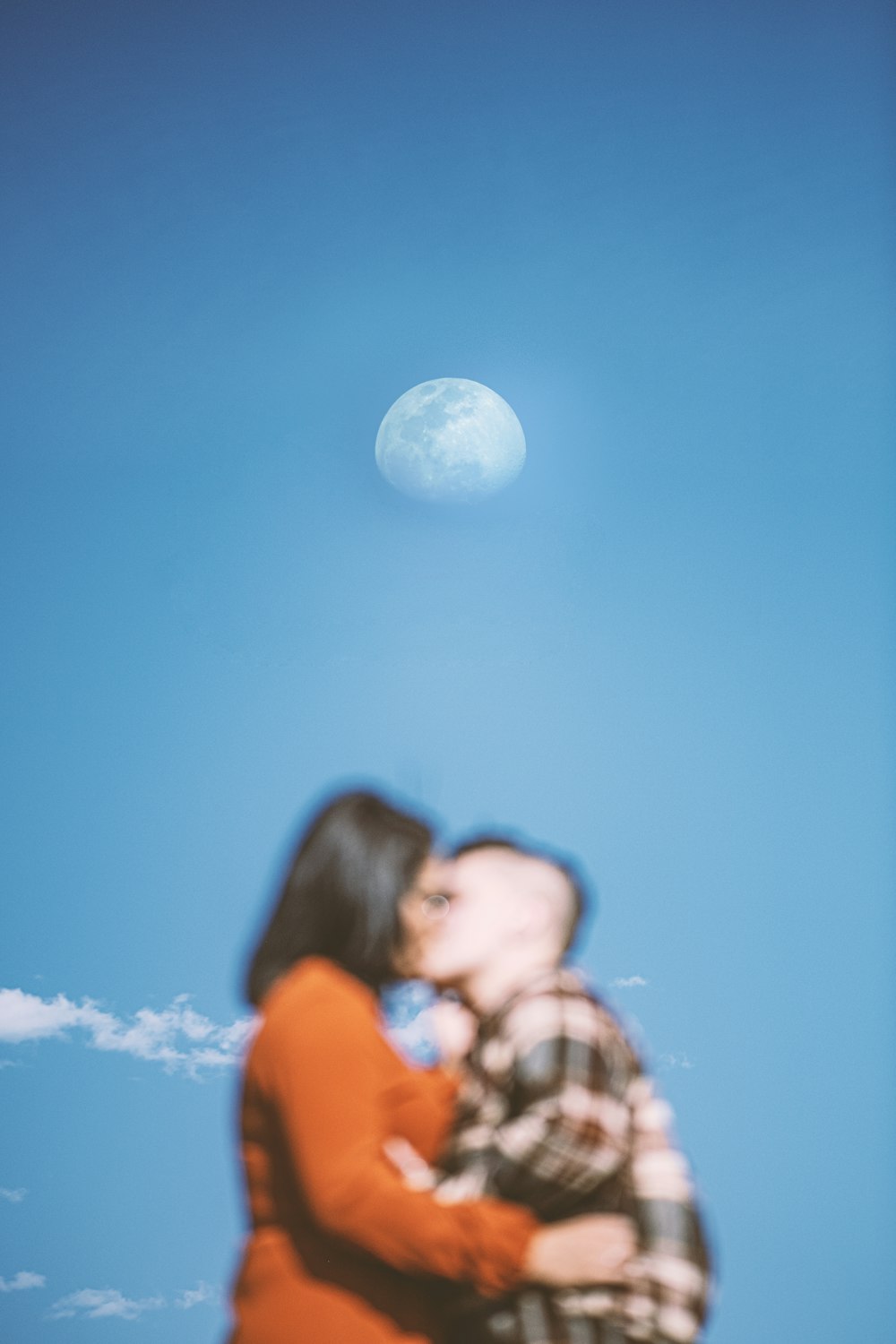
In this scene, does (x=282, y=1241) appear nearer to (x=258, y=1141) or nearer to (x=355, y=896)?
(x=258, y=1141)

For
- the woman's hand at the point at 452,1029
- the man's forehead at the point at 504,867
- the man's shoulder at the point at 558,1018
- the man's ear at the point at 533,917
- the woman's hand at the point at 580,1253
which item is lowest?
the woman's hand at the point at 580,1253

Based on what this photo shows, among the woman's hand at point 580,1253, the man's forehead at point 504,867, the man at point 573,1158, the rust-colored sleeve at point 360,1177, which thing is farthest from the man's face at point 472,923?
the woman's hand at point 580,1253

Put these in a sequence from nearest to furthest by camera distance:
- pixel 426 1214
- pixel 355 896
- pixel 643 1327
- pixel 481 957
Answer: pixel 426 1214 → pixel 643 1327 → pixel 355 896 → pixel 481 957

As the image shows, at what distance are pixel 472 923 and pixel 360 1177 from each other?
0.47 metres

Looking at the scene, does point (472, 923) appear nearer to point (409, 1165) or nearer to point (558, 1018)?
point (558, 1018)

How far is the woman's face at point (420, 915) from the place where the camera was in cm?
177

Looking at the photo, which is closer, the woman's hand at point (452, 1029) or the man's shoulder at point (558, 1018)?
the man's shoulder at point (558, 1018)

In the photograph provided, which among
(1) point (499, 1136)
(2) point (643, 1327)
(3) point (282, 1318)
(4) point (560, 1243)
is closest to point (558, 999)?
(1) point (499, 1136)

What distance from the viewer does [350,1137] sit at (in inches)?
59.9

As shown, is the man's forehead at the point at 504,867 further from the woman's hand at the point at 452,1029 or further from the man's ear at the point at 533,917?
the woman's hand at the point at 452,1029

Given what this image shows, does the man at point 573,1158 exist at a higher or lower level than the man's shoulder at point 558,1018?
lower

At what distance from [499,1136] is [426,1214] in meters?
0.15

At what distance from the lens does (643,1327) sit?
5.23 feet

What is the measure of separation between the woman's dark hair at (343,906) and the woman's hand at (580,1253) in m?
0.43
